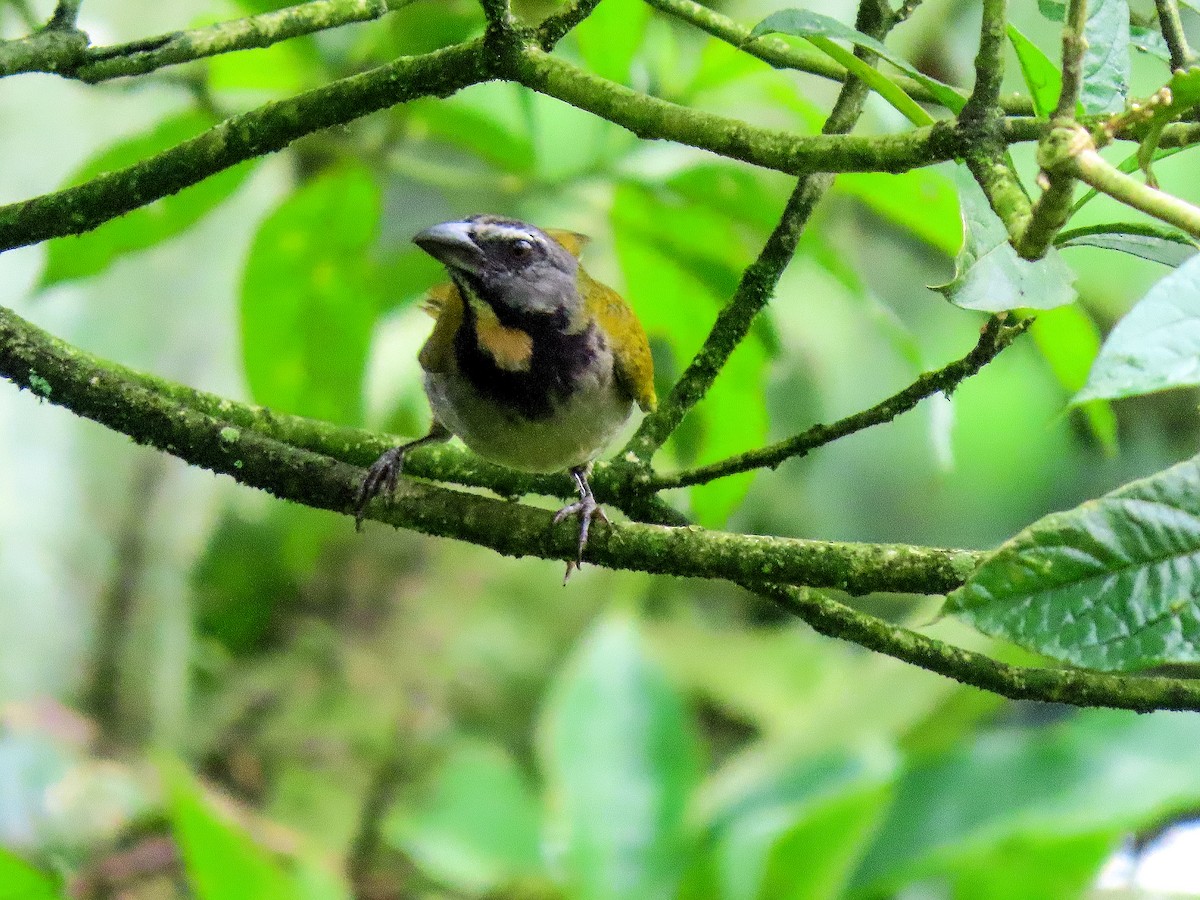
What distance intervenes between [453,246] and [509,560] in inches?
155

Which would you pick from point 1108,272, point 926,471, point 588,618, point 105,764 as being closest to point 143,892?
point 105,764

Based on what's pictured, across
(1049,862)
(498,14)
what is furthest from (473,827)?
(498,14)

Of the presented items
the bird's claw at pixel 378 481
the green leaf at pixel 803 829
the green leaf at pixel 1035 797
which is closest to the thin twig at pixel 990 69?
the bird's claw at pixel 378 481

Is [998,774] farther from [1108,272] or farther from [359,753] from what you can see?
[359,753]

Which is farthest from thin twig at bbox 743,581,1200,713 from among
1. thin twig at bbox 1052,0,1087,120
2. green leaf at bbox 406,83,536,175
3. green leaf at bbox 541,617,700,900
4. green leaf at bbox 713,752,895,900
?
green leaf at bbox 541,617,700,900

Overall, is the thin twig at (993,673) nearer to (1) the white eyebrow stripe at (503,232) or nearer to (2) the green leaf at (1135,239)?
(2) the green leaf at (1135,239)

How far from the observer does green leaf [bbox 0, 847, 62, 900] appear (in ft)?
6.59

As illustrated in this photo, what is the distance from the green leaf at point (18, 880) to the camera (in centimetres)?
201

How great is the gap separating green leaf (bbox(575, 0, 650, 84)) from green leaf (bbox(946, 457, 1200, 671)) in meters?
1.23

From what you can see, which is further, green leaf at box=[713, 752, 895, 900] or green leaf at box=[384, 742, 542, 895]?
green leaf at box=[384, 742, 542, 895]

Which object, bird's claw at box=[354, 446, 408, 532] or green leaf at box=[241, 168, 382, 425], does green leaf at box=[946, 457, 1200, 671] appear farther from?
green leaf at box=[241, 168, 382, 425]

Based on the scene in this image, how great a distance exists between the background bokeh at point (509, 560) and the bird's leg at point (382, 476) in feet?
1.13

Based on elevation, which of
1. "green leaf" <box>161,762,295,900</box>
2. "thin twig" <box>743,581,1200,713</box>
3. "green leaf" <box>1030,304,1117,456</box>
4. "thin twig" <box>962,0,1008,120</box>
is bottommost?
"green leaf" <box>161,762,295,900</box>

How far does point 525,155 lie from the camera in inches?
89.3
